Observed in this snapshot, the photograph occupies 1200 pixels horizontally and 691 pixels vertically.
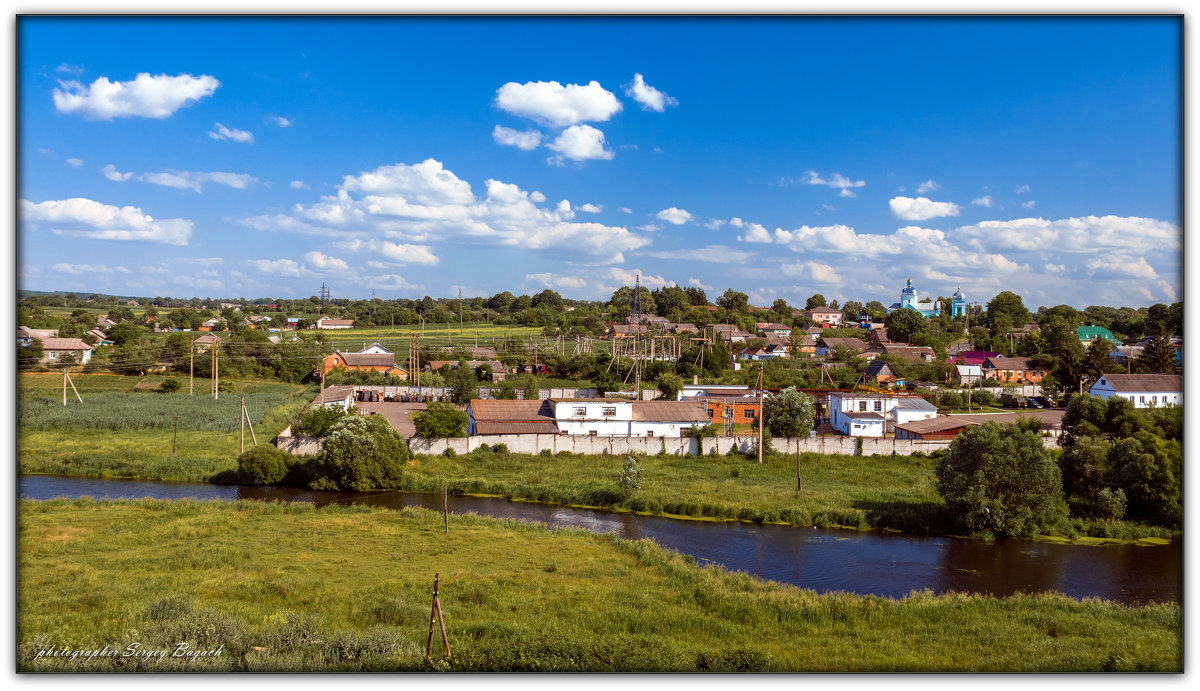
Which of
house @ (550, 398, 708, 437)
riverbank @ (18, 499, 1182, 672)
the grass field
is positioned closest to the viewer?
riverbank @ (18, 499, 1182, 672)

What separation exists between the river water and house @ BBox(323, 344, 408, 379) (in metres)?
31.4

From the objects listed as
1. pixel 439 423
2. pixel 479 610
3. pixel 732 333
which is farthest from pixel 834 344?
pixel 479 610

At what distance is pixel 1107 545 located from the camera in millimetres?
20844

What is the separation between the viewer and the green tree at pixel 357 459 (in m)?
26.1

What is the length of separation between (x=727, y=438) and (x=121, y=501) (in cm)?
2455

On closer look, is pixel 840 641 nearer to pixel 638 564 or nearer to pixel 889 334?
pixel 638 564

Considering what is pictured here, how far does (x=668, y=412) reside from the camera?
35062mm

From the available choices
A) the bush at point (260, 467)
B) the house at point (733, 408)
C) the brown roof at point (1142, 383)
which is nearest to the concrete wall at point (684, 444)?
the house at point (733, 408)

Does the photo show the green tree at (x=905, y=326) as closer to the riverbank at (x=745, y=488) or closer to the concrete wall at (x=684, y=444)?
the concrete wall at (x=684, y=444)

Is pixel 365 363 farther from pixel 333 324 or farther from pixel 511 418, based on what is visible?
pixel 333 324

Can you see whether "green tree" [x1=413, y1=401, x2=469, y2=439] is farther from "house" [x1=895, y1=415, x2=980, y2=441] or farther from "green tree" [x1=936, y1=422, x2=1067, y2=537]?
"house" [x1=895, y1=415, x2=980, y2=441]

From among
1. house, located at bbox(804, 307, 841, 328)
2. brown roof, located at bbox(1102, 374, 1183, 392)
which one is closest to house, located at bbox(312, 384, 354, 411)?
brown roof, located at bbox(1102, 374, 1183, 392)

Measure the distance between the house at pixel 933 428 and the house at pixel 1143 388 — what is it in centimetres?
1124

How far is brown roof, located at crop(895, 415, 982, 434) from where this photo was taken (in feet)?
109
